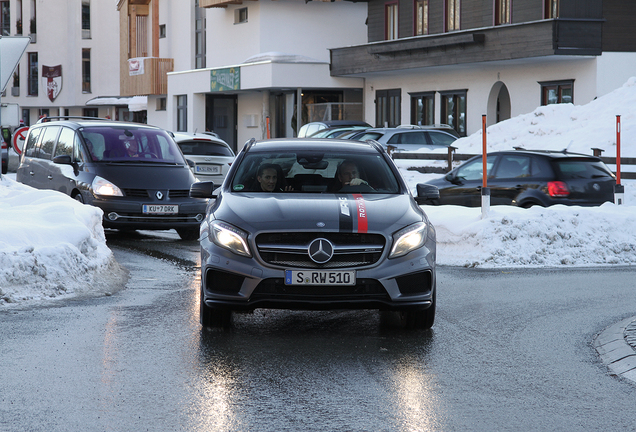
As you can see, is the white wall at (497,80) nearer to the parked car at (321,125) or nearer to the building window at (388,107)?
the building window at (388,107)

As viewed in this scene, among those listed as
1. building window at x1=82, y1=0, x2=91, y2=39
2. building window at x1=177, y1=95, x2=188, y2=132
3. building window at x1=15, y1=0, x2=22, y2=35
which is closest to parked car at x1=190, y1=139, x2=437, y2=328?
building window at x1=177, y1=95, x2=188, y2=132

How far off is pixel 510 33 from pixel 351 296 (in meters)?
26.2

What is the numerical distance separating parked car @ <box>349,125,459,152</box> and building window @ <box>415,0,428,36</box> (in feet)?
34.3

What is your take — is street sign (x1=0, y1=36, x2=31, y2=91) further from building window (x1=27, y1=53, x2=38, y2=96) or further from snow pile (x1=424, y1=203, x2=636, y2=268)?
building window (x1=27, y1=53, x2=38, y2=96)

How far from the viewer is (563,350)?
7020 mm

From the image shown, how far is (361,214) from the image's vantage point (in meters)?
7.21

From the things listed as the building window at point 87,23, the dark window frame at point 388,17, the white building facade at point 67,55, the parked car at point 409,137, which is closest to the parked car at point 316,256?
the parked car at point 409,137

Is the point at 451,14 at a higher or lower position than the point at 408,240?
higher

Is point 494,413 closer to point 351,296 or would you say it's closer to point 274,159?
point 351,296

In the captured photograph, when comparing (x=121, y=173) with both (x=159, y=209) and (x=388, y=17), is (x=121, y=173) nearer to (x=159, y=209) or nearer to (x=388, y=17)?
(x=159, y=209)

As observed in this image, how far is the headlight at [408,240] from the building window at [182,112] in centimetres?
4521

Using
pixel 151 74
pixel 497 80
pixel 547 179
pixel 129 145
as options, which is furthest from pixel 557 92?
pixel 151 74

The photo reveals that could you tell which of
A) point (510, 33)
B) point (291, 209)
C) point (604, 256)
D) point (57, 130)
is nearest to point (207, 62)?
point (510, 33)

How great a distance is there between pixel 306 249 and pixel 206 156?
13.0 m
